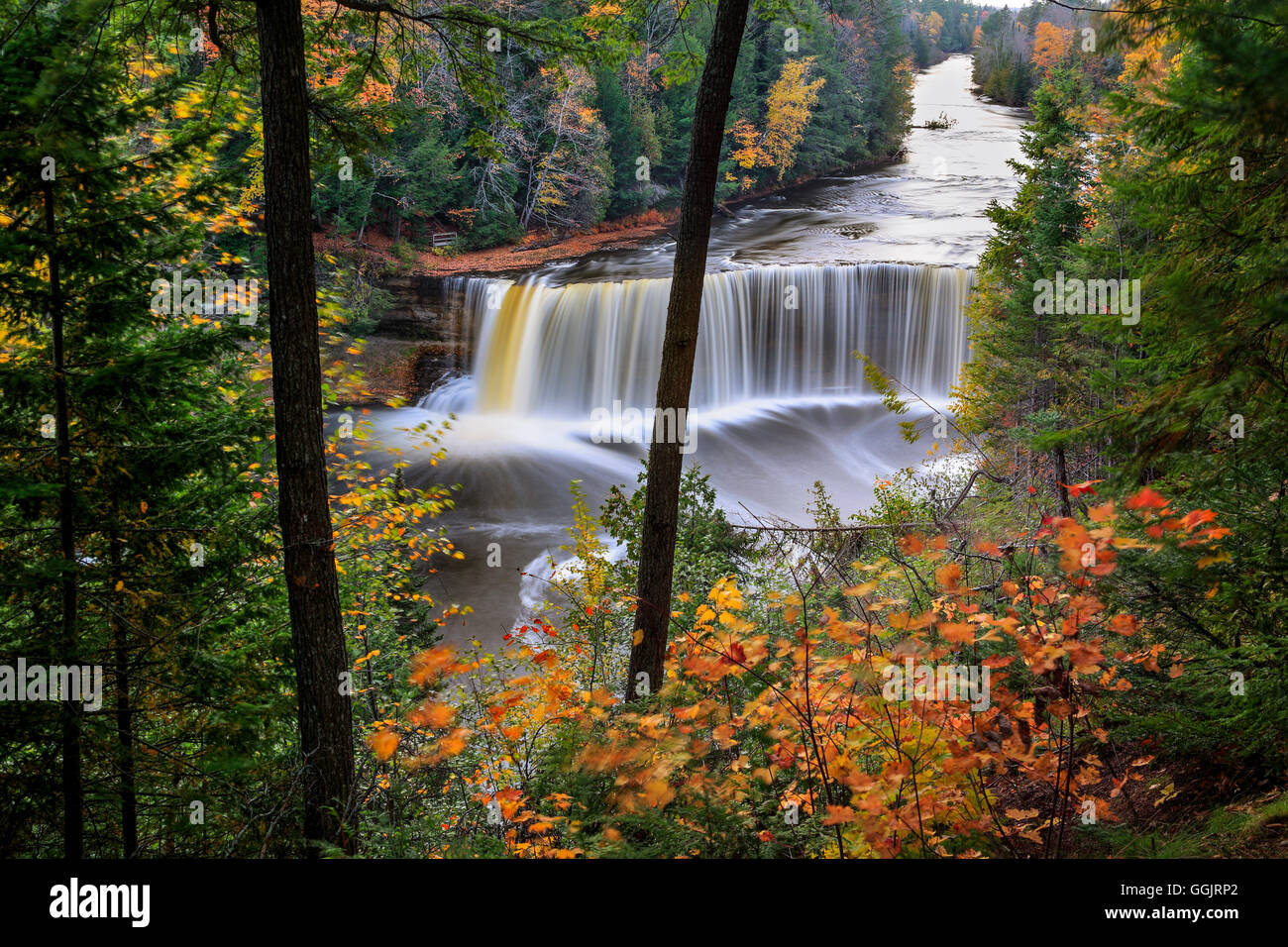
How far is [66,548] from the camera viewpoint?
376 cm

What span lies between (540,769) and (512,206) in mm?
21417

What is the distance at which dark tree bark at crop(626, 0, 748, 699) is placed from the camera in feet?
15.4

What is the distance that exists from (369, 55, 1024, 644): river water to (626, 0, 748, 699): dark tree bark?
9.54m

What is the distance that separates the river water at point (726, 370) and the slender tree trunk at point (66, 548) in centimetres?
1087

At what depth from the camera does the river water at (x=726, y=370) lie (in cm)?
1619

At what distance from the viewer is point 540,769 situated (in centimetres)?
482
